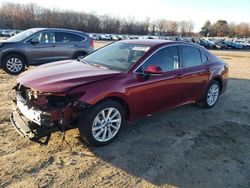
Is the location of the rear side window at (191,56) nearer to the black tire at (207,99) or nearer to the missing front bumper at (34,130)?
the black tire at (207,99)

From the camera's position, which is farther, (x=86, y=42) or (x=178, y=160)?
(x=86, y=42)

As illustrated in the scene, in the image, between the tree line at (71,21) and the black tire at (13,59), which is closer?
the black tire at (13,59)

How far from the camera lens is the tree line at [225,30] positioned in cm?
11332

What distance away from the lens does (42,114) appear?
11.9ft

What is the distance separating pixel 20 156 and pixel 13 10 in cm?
9375

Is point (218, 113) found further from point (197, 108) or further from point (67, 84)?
point (67, 84)

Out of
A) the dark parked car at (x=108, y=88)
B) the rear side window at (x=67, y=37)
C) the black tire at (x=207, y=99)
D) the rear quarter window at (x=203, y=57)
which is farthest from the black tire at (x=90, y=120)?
the rear side window at (x=67, y=37)

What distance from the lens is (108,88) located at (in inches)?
160

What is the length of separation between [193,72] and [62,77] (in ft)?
9.46

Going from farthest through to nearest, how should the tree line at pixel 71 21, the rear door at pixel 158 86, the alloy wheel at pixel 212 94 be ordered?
the tree line at pixel 71 21 → the alloy wheel at pixel 212 94 → the rear door at pixel 158 86

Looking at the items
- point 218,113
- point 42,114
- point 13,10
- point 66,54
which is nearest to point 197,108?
point 218,113

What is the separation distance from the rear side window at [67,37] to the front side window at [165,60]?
245 inches

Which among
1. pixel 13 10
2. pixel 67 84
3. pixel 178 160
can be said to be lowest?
pixel 178 160

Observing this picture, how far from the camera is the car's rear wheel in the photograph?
647 cm
